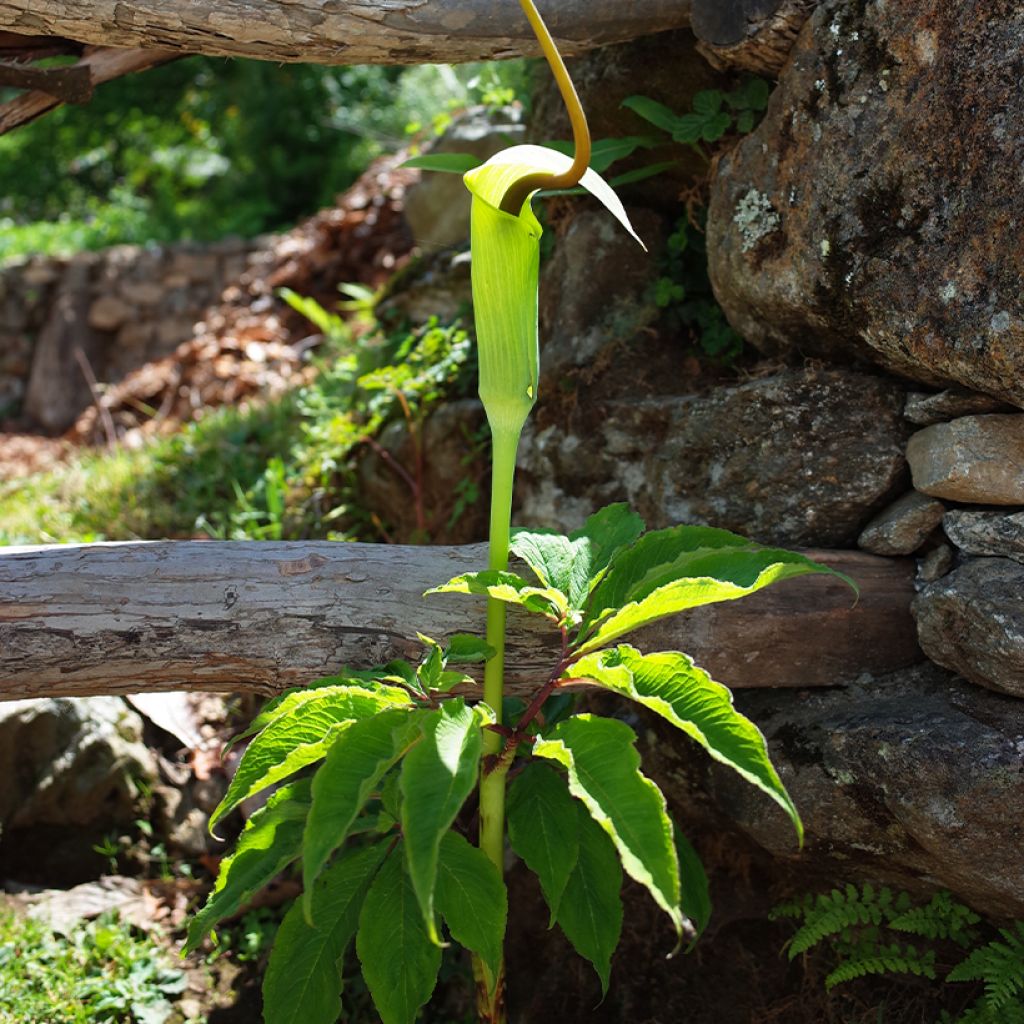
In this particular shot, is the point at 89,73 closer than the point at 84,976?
No

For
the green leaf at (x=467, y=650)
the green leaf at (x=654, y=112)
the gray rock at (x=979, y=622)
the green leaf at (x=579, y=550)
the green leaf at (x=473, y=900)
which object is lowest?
the green leaf at (x=473, y=900)

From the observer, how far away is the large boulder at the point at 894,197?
2.22m

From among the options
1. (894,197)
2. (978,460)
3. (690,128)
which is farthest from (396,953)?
(690,128)

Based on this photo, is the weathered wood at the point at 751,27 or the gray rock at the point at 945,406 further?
the weathered wood at the point at 751,27

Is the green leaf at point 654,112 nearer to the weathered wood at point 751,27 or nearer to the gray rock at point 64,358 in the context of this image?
the weathered wood at point 751,27

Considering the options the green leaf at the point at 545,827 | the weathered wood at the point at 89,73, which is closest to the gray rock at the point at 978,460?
the green leaf at the point at 545,827

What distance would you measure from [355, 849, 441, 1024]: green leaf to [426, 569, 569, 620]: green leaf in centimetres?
59

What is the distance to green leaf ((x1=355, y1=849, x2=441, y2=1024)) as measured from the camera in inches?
78.0

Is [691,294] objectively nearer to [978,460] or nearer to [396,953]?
[978,460]

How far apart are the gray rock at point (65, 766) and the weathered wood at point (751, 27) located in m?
2.74

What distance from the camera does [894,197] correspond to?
94.5 inches

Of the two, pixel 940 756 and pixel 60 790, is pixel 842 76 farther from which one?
pixel 60 790

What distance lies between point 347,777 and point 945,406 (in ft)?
5.28

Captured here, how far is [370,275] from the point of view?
5973 millimetres
